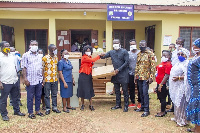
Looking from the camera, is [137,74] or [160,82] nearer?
[160,82]

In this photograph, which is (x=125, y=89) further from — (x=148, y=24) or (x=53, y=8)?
(x=148, y=24)

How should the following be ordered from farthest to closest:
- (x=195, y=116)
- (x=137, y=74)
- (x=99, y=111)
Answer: (x=99, y=111), (x=137, y=74), (x=195, y=116)

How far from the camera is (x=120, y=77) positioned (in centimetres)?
521

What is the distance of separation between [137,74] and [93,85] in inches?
55.8

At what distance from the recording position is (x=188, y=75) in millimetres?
3684

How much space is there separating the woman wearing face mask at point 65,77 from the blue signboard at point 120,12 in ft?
11.4

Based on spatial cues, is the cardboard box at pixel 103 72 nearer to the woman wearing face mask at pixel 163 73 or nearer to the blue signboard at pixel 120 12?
the woman wearing face mask at pixel 163 73

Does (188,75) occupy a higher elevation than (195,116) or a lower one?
higher

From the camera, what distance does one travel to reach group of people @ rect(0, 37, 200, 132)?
4016mm

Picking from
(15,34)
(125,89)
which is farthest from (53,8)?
(125,89)

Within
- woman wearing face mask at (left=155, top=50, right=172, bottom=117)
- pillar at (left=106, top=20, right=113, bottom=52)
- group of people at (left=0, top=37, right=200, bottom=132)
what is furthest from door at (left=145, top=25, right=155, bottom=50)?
woman wearing face mask at (left=155, top=50, right=172, bottom=117)

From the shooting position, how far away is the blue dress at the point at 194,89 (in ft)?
11.5

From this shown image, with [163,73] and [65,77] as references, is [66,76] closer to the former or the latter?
[65,77]

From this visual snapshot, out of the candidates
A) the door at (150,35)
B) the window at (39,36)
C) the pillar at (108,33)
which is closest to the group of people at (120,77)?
the pillar at (108,33)
